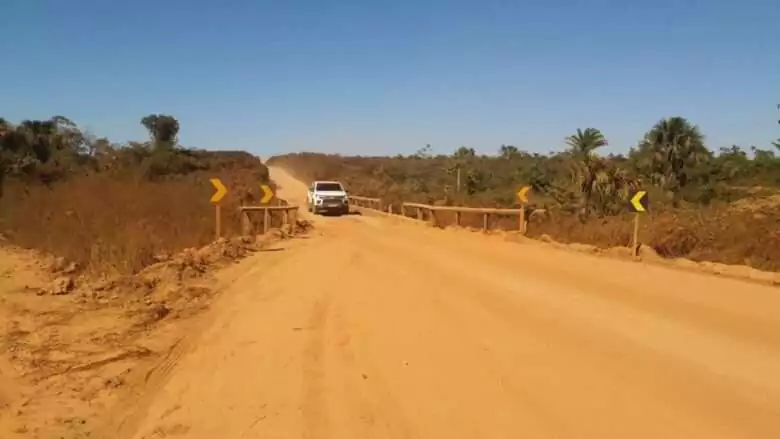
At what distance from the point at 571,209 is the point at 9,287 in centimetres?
2201

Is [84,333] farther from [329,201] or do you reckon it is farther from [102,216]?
[329,201]

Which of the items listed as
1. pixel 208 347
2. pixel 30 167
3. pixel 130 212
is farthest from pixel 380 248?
pixel 30 167

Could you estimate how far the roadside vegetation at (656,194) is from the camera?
15258 mm

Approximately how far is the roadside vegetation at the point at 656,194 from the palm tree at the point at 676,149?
0.08m

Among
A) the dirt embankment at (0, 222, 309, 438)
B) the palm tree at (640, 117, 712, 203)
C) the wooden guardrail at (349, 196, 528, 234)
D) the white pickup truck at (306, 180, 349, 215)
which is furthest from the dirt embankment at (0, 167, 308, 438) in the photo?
the palm tree at (640, 117, 712, 203)

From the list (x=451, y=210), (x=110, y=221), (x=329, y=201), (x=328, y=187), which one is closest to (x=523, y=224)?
(x=451, y=210)

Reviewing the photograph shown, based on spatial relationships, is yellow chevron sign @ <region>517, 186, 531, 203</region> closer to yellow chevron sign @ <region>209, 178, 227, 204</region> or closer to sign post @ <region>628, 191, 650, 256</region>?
sign post @ <region>628, 191, 650, 256</region>

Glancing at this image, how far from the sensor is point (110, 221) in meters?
18.7

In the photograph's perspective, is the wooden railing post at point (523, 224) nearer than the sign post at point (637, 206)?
No

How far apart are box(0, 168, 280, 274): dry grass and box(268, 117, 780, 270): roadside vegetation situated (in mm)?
10482

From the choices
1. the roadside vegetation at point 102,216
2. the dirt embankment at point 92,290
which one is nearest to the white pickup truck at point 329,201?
the roadside vegetation at point 102,216

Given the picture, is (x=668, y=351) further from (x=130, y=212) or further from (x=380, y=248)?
(x=130, y=212)

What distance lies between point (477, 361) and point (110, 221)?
1489 centimetres

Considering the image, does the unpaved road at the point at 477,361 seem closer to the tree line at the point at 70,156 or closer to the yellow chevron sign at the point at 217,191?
the yellow chevron sign at the point at 217,191
